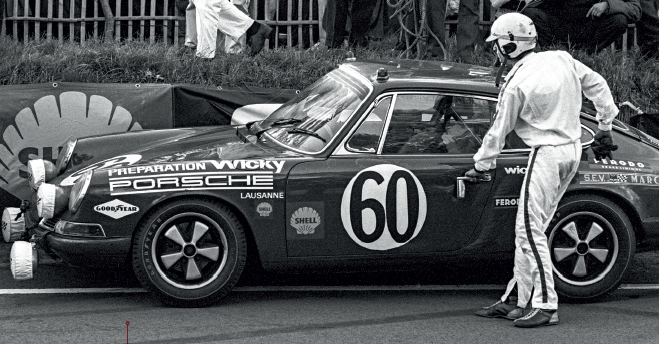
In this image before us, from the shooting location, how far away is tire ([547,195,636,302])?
6.45 m

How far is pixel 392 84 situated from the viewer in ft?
21.5

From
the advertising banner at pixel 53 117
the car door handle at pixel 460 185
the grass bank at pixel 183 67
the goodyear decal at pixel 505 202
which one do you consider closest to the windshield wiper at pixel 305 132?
the car door handle at pixel 460 185

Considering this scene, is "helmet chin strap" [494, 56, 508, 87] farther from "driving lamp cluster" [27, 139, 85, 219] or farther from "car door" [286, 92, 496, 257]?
"driving lamp cluster" [27, 139, 85, 219]

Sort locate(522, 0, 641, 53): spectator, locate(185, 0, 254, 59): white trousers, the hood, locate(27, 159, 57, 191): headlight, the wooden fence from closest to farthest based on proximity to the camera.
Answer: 1. the hood
2. locate(27, 159, 57, 191): headlight
3. locate(522, 0, 641, 53): spectator
4. locate(185, 0, 254, 59): white trousers
5. the wooden fence

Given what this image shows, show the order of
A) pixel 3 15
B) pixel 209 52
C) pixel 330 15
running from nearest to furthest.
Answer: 1. pixel 209 52
2. pixel 330 15
3. pixel 3 15

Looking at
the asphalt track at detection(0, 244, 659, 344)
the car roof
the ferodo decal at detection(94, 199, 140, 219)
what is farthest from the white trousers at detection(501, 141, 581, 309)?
the ferodo decal at detection(94, 199, 140, 219)

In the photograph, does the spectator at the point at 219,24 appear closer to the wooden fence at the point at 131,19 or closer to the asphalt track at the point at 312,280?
the wooden fence at the point at 131,19

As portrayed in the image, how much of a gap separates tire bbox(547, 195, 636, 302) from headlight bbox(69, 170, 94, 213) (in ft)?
9.04

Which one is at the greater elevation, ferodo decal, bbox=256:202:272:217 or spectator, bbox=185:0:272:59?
spectator, bbox=185:0:272:59

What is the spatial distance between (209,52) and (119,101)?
1.77 metres

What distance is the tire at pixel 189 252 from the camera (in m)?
6.09

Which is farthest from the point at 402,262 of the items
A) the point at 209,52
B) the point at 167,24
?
the point at 167,24

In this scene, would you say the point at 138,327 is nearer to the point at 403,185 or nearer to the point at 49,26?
the point at 403,185

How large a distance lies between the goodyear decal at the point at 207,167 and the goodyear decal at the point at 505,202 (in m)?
1.31
